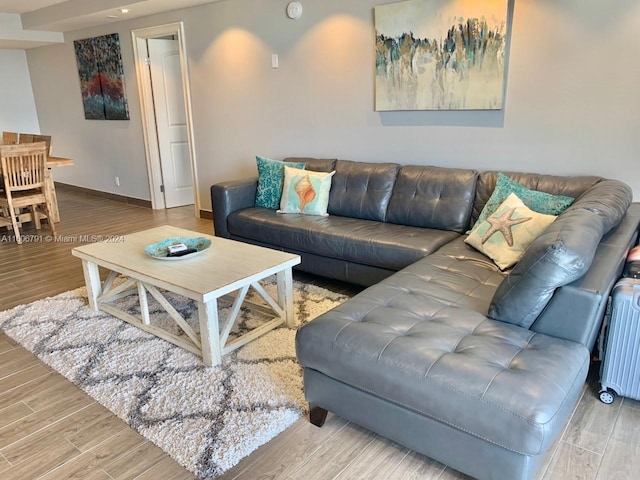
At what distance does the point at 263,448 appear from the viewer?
73.4 inches

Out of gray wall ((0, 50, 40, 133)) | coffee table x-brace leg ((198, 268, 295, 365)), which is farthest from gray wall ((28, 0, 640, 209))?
coffee table x-brace leg ((198, 268, 295, 365))

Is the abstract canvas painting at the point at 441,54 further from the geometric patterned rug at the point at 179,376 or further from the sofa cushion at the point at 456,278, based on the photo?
the geometric patterned rug at the point at 179,376

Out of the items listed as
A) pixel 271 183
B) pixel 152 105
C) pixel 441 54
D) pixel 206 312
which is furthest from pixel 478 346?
pixel 152 105

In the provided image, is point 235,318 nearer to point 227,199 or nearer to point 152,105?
point 227,199

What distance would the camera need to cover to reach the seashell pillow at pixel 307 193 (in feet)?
12.2

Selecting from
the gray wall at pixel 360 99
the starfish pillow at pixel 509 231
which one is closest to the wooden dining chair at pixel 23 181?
the gray wall at pixel 360 99

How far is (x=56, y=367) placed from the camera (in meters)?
2.46

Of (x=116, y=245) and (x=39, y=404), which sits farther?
(x=116, y=245)

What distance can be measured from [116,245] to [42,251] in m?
1.85

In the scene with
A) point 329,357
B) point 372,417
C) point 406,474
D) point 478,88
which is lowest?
point 406,474

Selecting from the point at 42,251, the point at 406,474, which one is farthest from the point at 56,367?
the point at 42,251

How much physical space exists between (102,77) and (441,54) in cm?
453

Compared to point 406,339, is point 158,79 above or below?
above

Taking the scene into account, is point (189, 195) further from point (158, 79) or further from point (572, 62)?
point (572, 62)
